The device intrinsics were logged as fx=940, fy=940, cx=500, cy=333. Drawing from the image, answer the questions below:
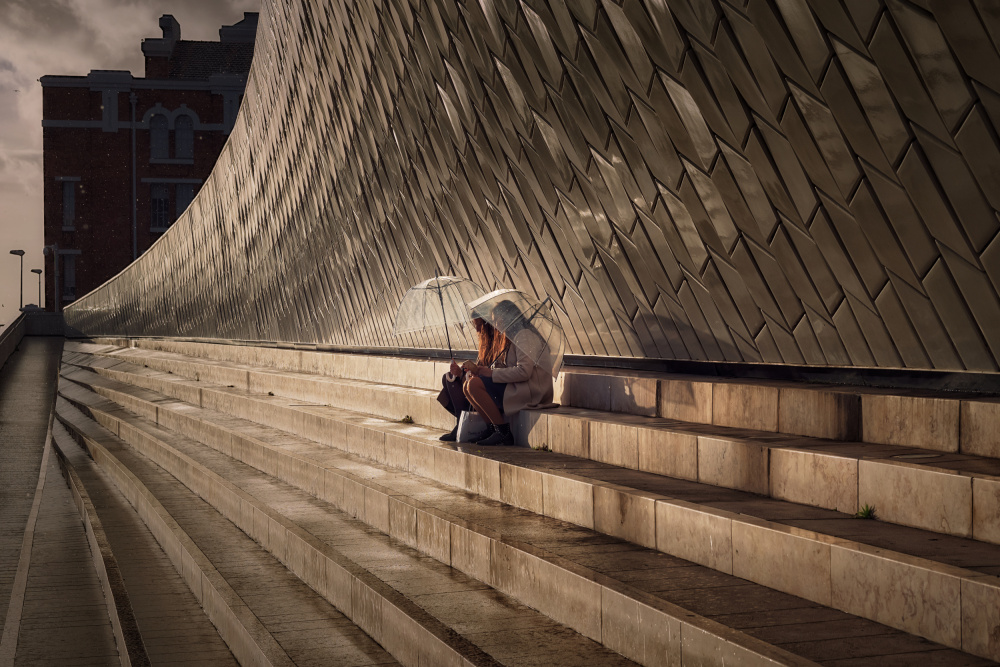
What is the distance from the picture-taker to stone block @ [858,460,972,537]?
10.1 ft

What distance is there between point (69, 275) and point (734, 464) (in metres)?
45.2

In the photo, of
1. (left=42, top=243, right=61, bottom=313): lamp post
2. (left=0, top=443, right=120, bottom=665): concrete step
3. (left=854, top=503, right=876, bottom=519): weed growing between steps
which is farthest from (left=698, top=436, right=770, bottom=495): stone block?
(left=42, top=243, right=61, bottom=313): lamp post

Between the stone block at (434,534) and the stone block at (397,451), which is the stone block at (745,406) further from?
the stone block at (397,451)

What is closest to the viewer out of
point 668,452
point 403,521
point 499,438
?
point 668,452

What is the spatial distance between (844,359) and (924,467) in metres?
2.70

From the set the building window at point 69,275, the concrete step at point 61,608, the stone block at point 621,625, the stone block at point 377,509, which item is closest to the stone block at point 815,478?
the stone block at point 621,625

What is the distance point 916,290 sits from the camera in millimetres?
5098

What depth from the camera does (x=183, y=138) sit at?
143 ft

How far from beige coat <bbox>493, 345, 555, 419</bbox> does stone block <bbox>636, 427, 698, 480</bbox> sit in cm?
124

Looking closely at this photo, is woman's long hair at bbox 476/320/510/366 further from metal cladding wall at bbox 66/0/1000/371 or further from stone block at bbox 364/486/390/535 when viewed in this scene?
metal cladding wall at bbox 66/0/1000/371

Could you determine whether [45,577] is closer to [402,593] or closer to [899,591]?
[402,593]

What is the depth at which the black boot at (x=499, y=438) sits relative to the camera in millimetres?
5820

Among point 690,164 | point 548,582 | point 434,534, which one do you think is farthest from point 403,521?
point 690,164

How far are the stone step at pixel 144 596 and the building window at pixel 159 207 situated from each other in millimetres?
36705
